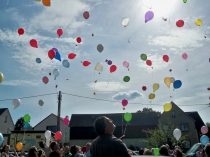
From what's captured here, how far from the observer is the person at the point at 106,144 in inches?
99.4

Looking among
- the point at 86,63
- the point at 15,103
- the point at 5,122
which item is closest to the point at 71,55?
the point at 86,63

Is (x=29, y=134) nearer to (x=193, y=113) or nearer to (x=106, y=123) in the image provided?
(x=193, y=113)

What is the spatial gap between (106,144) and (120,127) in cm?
2978

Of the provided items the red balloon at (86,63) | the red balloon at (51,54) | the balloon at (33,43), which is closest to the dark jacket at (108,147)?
the red balloon at (51,54)

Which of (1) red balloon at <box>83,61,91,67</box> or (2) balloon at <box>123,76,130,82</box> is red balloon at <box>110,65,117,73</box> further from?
(1) red balloon at <box>83,61,91,67</box>

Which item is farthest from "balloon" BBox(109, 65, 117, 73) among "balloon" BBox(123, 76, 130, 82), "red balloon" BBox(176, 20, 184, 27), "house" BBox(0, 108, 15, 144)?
"house" BBox(0, 108, 15, 144)

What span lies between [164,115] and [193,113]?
614cm

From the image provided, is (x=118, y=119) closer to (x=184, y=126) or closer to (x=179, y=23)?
(x=184, y=126)

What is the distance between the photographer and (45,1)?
719cm

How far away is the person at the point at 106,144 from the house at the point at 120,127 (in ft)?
90.4

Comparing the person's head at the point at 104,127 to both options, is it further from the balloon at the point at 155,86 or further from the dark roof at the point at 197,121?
the dark roof at the point at 197,121

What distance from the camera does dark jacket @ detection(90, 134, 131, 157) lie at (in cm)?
251

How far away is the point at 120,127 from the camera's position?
104 ft

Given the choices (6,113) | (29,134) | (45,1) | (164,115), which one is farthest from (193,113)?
(45,1)
